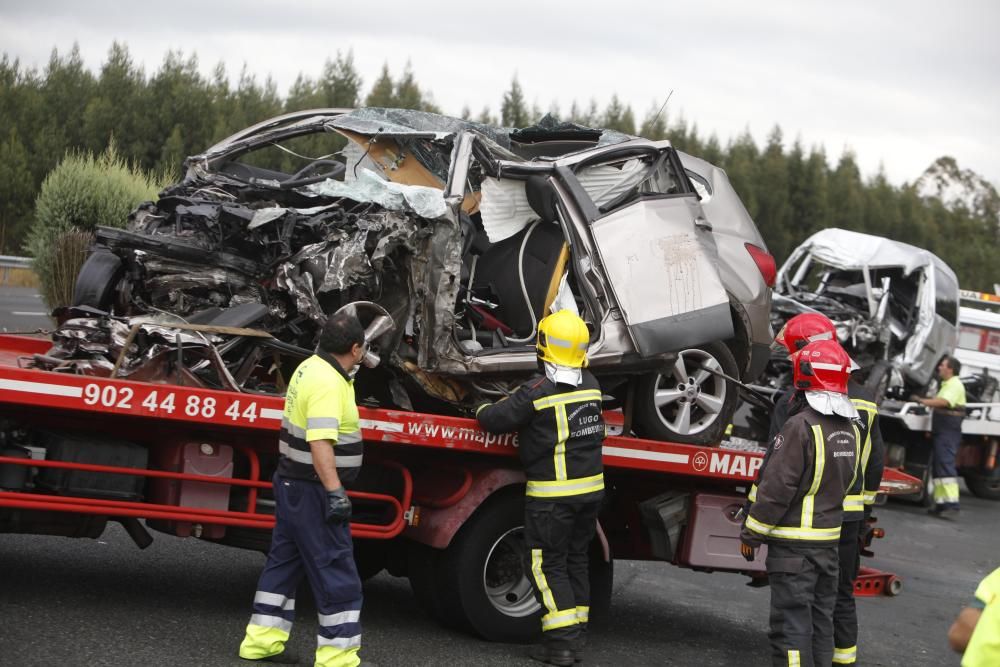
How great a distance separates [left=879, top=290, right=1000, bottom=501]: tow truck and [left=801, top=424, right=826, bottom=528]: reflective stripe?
340 inches

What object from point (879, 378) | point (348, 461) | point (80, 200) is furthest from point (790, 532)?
point (80, 200)

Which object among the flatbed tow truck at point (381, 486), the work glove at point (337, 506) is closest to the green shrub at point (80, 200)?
the flatbed tow truck at point (381, 486)

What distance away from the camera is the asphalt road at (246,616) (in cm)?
523

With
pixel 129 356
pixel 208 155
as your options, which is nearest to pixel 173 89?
pixel 208 155

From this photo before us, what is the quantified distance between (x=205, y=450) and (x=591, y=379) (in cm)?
189

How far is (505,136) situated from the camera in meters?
7.23

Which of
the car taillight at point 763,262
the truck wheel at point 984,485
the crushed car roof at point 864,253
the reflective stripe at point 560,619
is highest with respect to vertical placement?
the crushed car roof at point 864,253

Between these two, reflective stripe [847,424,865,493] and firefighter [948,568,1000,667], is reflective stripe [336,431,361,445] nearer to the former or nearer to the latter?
reflective stripe [847,424,865,493]

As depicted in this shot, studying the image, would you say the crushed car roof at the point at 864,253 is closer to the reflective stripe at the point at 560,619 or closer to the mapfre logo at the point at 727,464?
the mapfre logo at the point at 727,464

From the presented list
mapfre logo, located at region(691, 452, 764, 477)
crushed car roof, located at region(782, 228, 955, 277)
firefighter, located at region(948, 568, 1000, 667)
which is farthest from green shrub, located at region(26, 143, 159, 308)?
firefighter, located at region(948, 568, 1000, 667)

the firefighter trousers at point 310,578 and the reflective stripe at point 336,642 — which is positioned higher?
the firefighter trousers at point 310,578

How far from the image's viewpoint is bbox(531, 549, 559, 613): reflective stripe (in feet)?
19.3

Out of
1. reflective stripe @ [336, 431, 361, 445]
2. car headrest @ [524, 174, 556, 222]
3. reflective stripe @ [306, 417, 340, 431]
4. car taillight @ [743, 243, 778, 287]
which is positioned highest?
car headrest @ [524, 174, 556, 222]

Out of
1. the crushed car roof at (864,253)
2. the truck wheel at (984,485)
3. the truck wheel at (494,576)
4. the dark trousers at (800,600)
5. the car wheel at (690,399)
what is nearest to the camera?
the dark trousers at (800,600)
